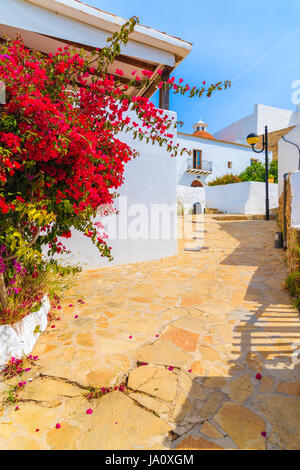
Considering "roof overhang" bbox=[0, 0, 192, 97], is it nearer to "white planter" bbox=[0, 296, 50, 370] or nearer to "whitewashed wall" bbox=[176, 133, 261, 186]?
"white planter" bbox=[0, 296, 50, 370]

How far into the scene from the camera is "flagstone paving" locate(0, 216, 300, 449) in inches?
66.2

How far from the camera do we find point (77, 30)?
5.25 meters

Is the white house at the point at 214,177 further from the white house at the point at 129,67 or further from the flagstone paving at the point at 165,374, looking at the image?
the flagstone paving at the point at 165,374

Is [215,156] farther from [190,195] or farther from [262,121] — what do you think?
[262,121]

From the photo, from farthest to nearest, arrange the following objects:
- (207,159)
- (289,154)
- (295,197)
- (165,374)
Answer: (207,159)
(289,154)
(295,197)
(165,374)

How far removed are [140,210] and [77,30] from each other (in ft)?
13.7

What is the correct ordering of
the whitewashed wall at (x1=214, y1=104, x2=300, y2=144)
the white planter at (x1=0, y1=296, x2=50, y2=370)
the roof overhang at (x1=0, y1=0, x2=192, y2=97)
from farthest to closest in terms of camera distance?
the whitewashed wall at (x1=214, y1=104, x2=300, y2=144) → the roof overhang at (x1=0, y1=0, x2=192, y2=97) → the white planter at (x1=0, y1=296, x2=50, y2=370)

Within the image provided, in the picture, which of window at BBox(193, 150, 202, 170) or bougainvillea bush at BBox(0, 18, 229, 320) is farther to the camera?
window at BBox(193, 150, 202, 170)

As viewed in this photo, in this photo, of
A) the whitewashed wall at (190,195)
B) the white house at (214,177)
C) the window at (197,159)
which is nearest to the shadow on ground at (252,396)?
the white house at (214,177)

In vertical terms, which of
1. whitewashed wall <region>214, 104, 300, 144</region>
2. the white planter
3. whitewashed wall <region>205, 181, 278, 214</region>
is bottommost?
the white planter

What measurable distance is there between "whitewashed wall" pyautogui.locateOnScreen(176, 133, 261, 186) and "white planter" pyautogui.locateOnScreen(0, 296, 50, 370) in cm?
2249

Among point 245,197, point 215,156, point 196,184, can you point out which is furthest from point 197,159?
point 245,197

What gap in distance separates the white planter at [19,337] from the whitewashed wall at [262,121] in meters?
34.4

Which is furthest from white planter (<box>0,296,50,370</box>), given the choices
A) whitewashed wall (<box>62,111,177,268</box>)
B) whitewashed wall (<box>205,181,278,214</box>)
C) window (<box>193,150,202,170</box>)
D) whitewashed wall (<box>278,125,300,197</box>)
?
window (<box>193,150,202,170</box>)
